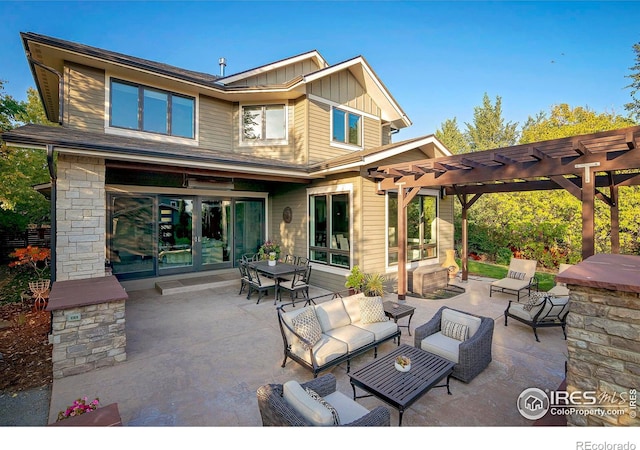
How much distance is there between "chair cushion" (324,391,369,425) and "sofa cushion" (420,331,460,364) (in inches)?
70.0

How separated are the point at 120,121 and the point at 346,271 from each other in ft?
24.8

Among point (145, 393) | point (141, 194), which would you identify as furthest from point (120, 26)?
point (145, 393)

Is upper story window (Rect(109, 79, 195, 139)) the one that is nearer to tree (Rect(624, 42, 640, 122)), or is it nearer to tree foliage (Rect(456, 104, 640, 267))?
tree foliage (Rect(456, 104, 640, 267))

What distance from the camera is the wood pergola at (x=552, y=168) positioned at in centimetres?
475

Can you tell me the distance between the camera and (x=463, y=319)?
4.50 metres

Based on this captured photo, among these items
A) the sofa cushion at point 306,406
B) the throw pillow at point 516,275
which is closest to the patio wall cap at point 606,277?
the sofa cushion at point 306,406

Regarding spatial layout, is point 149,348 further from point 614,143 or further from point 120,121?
point 614,143

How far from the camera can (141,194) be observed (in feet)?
29.3

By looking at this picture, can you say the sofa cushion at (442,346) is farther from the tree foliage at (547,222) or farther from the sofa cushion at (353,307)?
the tree foliage at (547,222)

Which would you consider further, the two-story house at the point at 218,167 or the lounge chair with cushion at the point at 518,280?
the lounge chair with cushion at the point at 518,280

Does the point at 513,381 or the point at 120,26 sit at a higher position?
the point at 120,26

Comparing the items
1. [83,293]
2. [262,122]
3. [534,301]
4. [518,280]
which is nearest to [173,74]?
[262,122]

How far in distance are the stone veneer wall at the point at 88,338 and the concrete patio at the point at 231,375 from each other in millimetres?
169

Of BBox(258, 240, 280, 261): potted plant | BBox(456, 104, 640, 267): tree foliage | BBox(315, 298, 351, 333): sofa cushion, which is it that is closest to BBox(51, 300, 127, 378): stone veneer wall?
BBox(315, 298, 351, 333): sofa cushion
